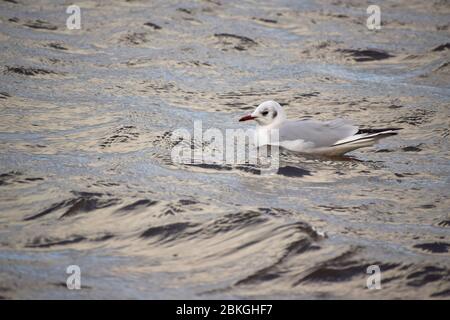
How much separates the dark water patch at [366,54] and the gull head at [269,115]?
382 centimetres

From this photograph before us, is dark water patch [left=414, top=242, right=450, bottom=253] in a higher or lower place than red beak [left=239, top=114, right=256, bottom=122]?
lower

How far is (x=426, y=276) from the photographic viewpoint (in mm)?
7422

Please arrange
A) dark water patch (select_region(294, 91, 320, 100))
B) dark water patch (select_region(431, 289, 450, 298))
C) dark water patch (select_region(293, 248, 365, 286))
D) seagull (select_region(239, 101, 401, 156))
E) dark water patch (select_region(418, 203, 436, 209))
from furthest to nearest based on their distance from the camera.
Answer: dark water patch (select_region(294, 91, 320, 100)) → seagull (select_region(239, 101, 401, 156)) → dark water patch (select_region(418, 203, 436, 209)) → dark water patch (select_region(293, 248, 365, 286)) → dark water patch (select_region(431, 289, 450, 298))

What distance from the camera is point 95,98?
12.2 m

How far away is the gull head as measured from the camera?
10727 mm

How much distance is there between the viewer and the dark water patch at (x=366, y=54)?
46.8 feet

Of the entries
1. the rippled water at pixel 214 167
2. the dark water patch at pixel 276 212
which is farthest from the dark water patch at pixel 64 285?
the dark water patch at pixel 276 212

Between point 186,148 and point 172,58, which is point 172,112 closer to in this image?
point 186,148

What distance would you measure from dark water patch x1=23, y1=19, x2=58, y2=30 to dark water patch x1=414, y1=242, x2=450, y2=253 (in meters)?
8.90

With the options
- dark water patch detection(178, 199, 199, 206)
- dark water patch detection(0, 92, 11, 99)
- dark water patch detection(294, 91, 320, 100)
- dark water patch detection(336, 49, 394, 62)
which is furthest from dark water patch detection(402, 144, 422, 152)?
dark water patch detection(0, 92, 11, 99)

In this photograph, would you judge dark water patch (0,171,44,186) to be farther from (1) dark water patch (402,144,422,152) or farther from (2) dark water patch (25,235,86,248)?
(1) dark water patch (402,144,422,152)

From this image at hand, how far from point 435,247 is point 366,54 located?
6856mm

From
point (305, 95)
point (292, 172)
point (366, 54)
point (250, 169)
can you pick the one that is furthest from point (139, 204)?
point (366, 54)
